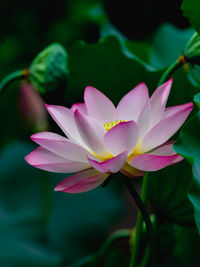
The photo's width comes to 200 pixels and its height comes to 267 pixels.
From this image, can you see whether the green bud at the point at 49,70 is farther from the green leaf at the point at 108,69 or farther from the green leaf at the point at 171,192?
the green leaf at the point at 171,192

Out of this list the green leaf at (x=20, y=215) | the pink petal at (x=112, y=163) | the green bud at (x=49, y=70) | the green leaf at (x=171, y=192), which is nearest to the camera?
the pink petal at (x=112, y=163)

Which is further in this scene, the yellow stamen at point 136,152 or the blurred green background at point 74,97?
the blurred green background at point 74,97

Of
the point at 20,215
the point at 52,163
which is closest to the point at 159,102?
the point at 52,163

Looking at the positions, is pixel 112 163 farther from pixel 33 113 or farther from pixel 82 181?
pixel 33 113

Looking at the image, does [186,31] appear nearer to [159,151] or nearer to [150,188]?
[150,188]

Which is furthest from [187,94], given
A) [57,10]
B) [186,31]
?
[57,10]

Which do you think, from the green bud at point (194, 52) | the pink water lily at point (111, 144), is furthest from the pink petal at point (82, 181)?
the green bud at point (194, 52)
